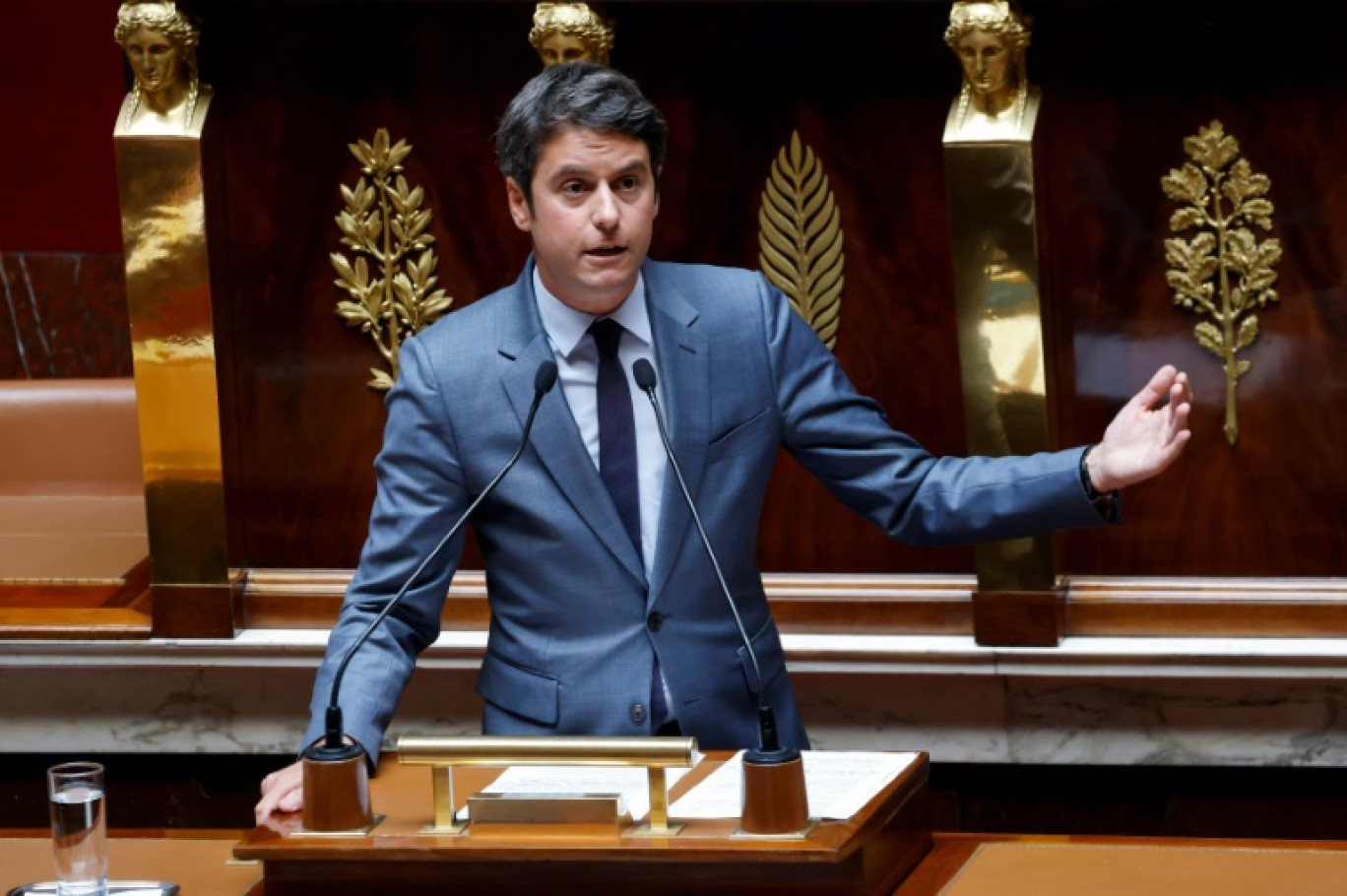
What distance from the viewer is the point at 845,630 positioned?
3488 mm

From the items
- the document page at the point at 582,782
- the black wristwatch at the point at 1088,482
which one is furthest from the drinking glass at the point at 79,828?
the black wristwatch at the point at 1088,482

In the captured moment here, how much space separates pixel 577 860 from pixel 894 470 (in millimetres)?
693

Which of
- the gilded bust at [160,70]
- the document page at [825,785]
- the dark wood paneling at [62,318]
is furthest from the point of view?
the dark wood paneling at [62,318]

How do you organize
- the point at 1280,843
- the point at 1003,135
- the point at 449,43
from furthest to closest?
the point at 449,43, the point at 1003,135, the point at 1280,843

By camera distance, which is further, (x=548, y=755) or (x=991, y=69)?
(x=991, y=69)

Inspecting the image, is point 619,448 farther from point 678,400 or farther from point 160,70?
point 160,70

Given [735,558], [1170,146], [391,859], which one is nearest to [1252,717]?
[1170,146]

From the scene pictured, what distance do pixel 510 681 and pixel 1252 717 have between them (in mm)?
1352

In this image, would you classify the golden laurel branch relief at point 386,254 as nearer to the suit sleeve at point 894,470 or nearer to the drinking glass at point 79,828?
the suit sleeve at point 894,470

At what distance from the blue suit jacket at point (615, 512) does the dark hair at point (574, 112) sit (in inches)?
6.8

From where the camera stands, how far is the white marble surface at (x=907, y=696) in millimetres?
3297

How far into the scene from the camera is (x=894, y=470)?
96.1 inches

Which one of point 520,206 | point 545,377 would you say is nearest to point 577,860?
point 545,377

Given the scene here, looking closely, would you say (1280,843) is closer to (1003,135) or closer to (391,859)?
(391,859)
